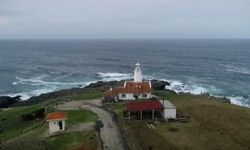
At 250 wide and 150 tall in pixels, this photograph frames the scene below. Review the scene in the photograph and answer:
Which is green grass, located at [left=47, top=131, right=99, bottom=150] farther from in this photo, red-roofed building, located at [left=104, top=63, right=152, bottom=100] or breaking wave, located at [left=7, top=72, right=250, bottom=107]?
breaking wave, located at [left=7, top=72, right=250, bottom=107]

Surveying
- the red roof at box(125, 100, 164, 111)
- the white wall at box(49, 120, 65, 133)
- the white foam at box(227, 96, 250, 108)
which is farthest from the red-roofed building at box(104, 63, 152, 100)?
the white foam at box(227, 96, 250, 108)

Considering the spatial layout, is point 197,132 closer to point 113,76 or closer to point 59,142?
point 59,142

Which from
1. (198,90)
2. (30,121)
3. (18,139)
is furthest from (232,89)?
(18,139)

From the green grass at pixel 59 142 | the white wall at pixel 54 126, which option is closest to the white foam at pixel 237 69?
the white wall at pixel 54 126

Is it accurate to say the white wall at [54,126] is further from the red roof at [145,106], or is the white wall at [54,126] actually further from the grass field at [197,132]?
the red roof at [145,106]

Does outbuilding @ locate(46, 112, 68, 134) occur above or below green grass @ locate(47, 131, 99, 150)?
above

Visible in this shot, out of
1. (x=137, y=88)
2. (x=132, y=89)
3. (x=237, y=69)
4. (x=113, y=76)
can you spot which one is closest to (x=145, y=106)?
(x=132, y=89)
